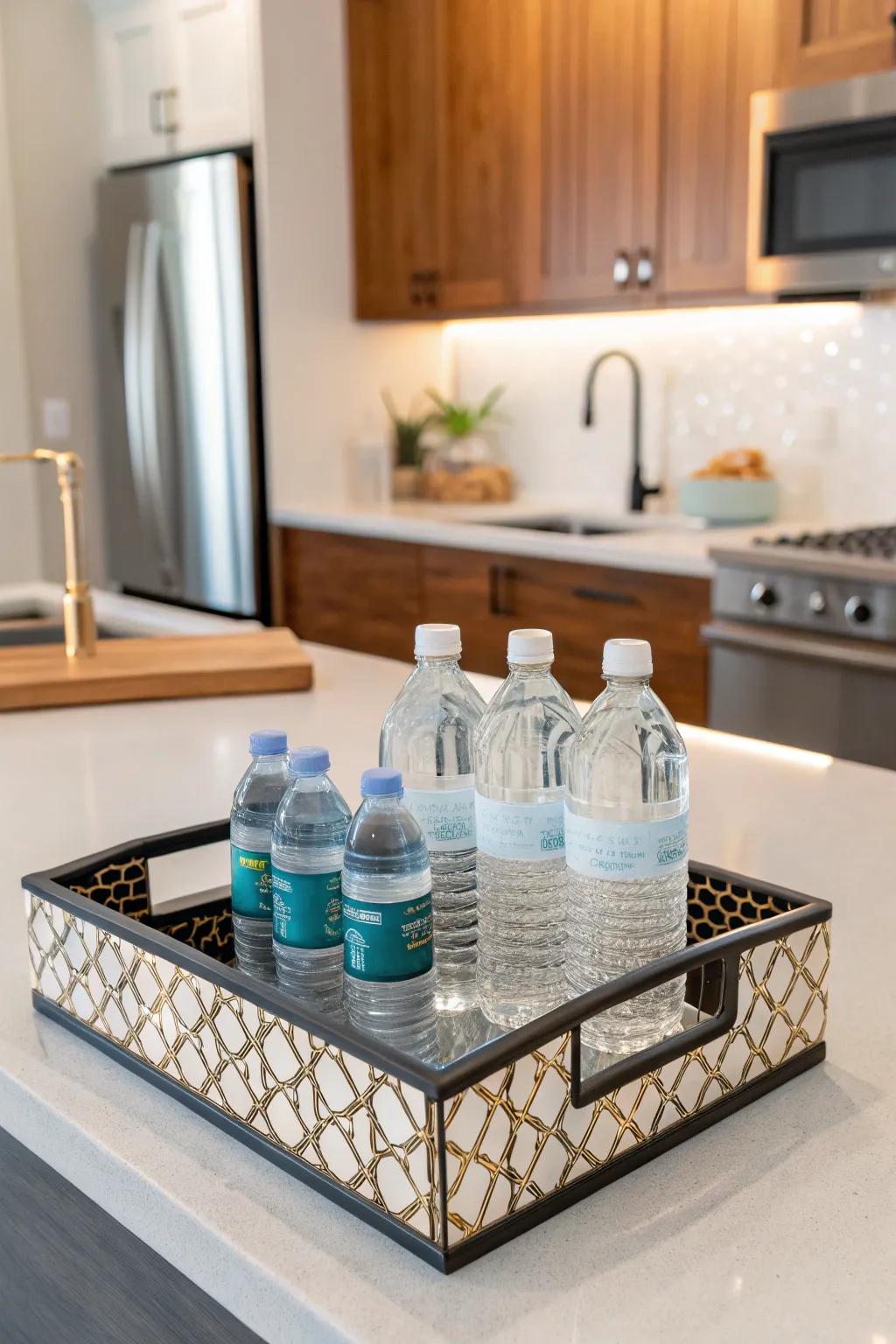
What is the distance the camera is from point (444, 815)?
2.64 feet

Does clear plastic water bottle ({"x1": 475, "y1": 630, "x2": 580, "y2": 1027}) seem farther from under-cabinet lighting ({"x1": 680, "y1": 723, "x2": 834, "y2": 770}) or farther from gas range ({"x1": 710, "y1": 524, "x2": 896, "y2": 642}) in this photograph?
gas range ({"x1": 710, "y1": 524, "x2": 896, "y2": 642})

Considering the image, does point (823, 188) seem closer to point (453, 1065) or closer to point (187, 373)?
point (187, 373)

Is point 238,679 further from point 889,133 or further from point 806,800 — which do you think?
point 889,133

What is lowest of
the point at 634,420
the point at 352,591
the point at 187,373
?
the point at 352,591

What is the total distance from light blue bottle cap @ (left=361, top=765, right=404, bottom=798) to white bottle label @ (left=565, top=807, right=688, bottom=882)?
98 millimetres

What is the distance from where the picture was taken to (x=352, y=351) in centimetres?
423

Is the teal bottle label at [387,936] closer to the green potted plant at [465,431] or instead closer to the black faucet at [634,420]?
the black faucet at [634,420]

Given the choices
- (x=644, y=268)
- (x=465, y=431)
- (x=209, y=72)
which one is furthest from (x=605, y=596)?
(x=209, y=72)

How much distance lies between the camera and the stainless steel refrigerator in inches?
156

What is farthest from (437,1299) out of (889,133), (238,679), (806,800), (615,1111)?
(889,133)

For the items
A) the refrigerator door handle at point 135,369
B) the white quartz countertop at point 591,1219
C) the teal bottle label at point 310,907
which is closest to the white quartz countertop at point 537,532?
the refrigerator door handle at point 135,369

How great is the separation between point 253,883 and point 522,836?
0.18 meters

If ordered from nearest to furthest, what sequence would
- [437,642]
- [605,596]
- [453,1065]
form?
1. [453,1065]
2. [437,642]
3. [605,596]

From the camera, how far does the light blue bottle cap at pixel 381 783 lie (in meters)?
0.72
